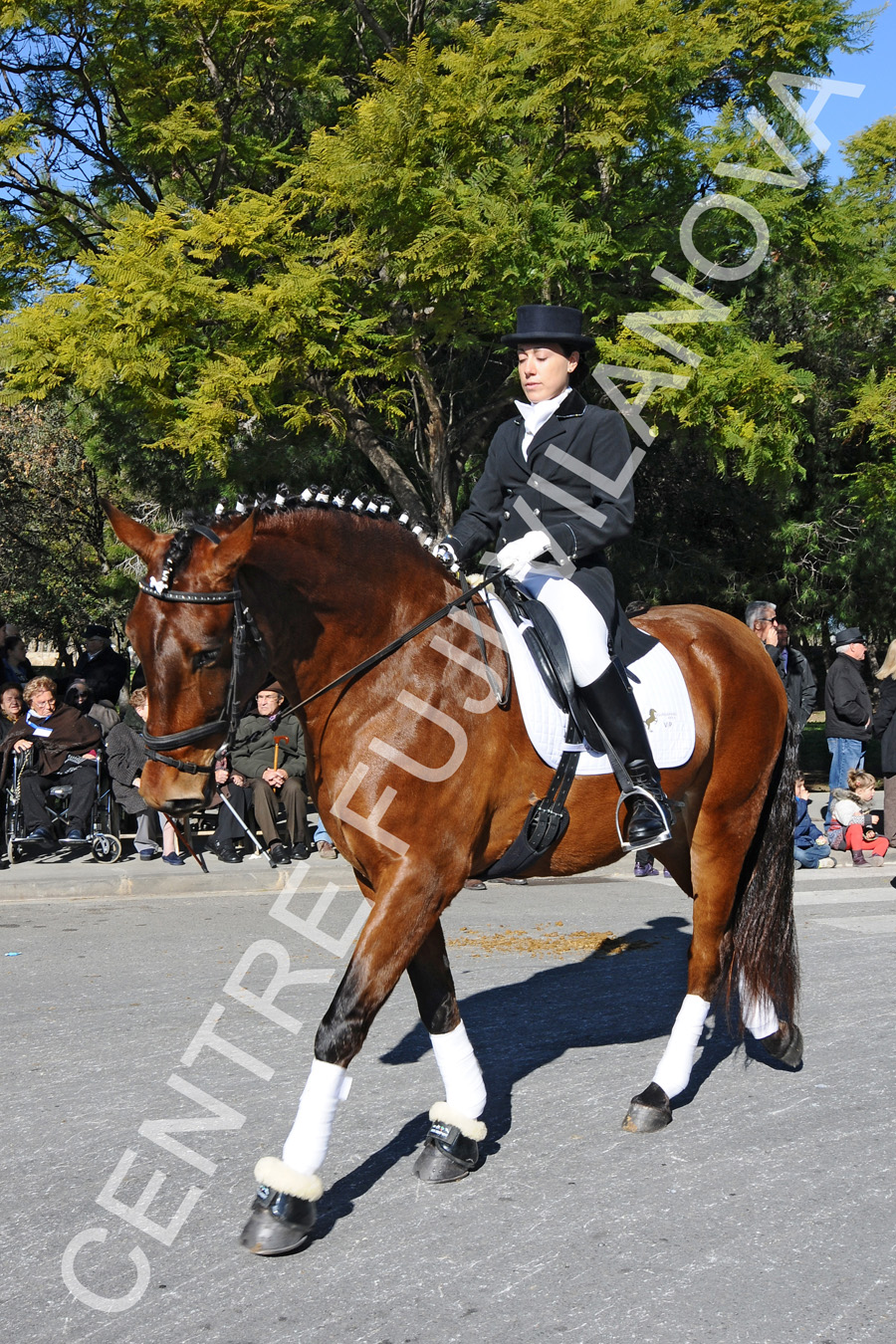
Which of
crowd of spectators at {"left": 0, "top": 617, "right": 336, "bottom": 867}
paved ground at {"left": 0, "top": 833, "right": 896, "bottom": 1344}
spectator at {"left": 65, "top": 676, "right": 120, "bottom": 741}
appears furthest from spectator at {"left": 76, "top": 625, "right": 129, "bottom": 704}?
paved ground at {"left": 0, "top": 833, "right": 896, "bottom": 1344}

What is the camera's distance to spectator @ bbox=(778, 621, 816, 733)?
37.5 ft

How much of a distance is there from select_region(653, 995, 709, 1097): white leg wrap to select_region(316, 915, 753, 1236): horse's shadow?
0.27 meters

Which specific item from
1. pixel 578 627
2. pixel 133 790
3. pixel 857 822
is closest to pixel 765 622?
pixel 857 822

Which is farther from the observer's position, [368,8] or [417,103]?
[368,8]

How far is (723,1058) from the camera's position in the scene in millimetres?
5523

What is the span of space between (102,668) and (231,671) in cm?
978

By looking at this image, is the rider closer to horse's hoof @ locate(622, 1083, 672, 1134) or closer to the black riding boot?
the black riding boot

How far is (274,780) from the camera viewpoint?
1132 cm

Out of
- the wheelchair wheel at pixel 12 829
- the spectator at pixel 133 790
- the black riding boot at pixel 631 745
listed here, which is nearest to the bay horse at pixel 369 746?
the black riding boot at pixel 631 745

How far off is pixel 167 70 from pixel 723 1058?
12.8 meters

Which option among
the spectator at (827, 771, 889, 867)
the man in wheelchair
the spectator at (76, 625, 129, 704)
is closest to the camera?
the man in wheelchair

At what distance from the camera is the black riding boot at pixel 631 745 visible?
4434 mm

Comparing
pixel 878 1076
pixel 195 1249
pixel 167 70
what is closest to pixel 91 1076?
pixel 195 1249

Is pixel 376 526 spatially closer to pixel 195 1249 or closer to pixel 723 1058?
pixel 195 1249
